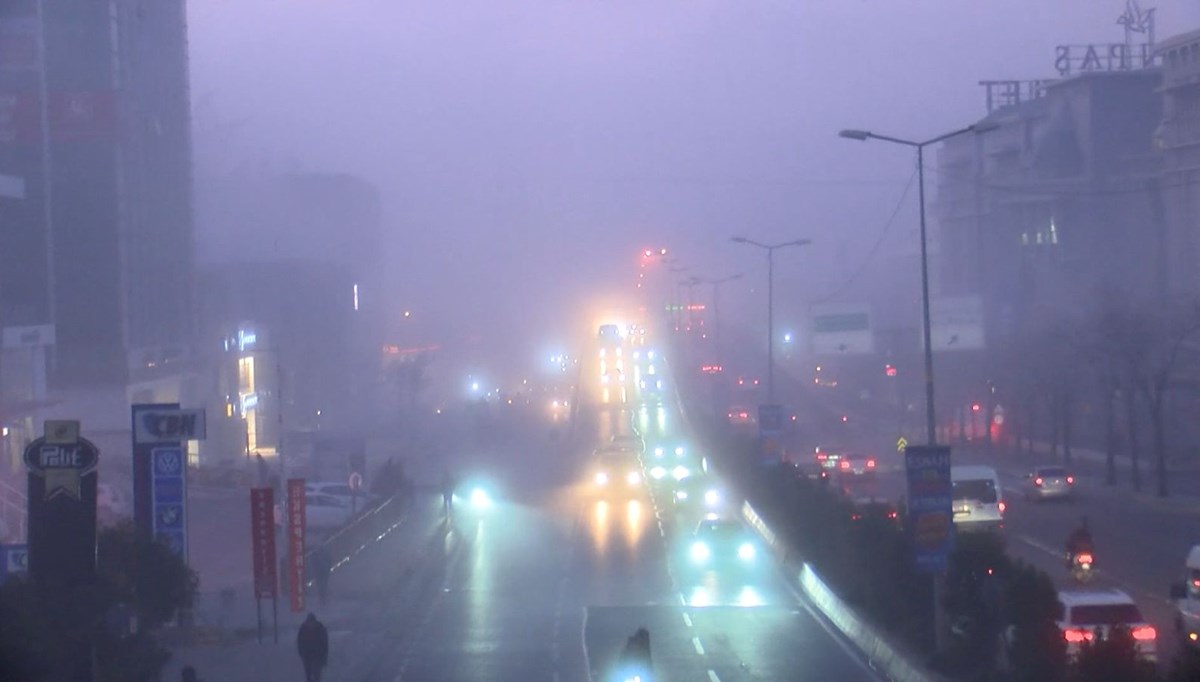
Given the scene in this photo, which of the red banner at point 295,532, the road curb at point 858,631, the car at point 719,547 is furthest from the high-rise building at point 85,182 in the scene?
the road curb at point 858,631

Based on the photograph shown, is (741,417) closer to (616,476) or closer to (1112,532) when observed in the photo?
(616,476)

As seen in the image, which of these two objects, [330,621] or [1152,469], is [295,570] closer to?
[330,621]

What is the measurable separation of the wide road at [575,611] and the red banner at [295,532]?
1573 mm

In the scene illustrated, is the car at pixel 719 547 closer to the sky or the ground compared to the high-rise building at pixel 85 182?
closer to the ground

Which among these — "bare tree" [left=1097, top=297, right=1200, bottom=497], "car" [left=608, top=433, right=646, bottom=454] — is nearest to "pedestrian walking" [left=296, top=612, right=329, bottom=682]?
"bare tree" [left=1097, top=297, right=1200, bottom=497]

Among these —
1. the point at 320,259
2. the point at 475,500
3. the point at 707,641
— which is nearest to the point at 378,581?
the point at 707,641

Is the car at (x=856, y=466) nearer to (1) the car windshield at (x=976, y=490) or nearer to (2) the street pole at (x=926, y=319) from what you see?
(1) the car windshield at (x=976, y=490)

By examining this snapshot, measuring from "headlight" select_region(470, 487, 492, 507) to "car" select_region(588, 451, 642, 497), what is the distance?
317 centimetres

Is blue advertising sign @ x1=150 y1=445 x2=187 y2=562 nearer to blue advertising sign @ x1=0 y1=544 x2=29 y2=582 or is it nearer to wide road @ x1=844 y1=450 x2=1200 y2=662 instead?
blue advertising sign @ x1=0 y1=544 x2=29 y2=582

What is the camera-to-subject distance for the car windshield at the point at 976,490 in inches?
1188

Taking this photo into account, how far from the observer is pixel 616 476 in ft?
146

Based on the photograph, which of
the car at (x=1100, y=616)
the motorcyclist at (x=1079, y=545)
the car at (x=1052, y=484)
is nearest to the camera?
the car at (x=1100, y=616)

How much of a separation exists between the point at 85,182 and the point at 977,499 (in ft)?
140

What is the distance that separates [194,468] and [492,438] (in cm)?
1762
